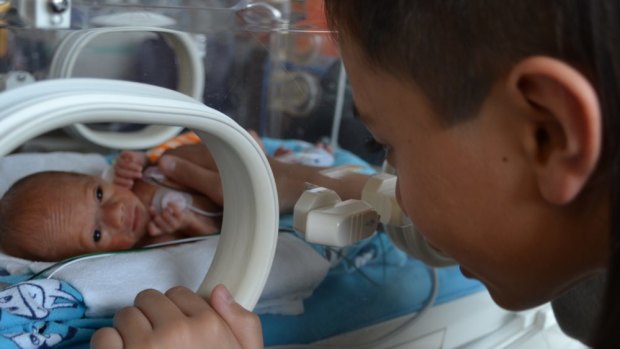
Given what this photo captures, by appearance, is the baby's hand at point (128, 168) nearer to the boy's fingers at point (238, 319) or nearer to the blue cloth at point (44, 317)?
the blue cloth at point (44, 317)

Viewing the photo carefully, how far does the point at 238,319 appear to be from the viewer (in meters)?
0.68

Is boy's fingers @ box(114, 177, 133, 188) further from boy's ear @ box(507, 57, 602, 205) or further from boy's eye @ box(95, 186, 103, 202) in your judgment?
boy's ear @ box(507, 57, 602, 205)

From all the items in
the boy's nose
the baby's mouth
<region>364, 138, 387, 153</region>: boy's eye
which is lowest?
the baby's mouth

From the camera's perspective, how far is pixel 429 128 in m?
0.53

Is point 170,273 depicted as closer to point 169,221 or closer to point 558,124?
point 169,221

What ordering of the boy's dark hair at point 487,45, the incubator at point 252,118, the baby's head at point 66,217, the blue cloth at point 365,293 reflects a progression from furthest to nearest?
the baby's head at point 66,217 → the blue cloth at point 365,293 → the incubator at point 252,118 → the boy's dark hair at point 487,45

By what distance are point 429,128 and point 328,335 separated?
1.53 ft

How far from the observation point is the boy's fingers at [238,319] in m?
0.68

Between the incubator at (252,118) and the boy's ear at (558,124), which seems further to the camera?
the incubator at (252,118)

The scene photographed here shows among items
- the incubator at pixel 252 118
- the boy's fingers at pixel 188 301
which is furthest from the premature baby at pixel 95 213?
the boy's fingers at pixel 188 301

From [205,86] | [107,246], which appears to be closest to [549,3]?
[205,86]

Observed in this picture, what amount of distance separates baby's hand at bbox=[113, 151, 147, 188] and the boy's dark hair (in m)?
0.76

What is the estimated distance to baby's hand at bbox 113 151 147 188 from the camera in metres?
1.21

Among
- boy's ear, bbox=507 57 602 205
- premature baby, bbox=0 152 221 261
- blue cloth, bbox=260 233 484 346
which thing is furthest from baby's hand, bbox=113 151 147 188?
boy's ear, bbox=507 57 602 205
